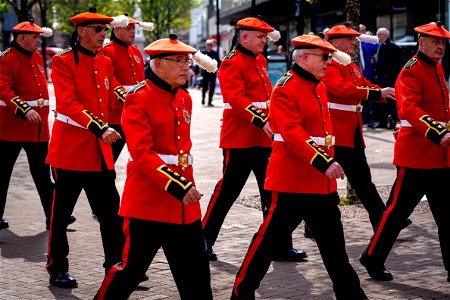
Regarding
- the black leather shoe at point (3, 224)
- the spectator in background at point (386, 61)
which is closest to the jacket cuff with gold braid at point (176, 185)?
the black leather shoe at point (3, 224)

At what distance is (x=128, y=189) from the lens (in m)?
5.47

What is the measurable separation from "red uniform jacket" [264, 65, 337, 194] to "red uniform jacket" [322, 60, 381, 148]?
166 cm

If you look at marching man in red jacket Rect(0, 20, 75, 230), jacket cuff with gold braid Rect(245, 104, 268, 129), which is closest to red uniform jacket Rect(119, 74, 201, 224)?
jacket cuff with gold braid Rect(245, 104, 268, 129)

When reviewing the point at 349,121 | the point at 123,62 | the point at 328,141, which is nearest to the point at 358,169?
the point at 349,121

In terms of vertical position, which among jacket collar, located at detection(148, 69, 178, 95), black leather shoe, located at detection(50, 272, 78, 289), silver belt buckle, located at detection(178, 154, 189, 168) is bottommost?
black leather shoe, located at detection(50, 272, 78, 289)

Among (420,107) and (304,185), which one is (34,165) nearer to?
(304,185)

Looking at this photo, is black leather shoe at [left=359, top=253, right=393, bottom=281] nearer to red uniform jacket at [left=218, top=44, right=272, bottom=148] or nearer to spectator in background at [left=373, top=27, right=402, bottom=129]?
red uniform jacket at [left=218, top=44, right=272, bottom=148]

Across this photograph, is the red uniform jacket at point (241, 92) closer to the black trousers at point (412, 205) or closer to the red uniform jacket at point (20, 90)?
the black trousers at point (412, 205)

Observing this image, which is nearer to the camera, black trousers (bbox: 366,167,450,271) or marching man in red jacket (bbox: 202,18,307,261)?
black trousers (bbox: 366,167,450,271)

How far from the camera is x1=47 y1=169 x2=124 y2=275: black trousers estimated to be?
7.05m

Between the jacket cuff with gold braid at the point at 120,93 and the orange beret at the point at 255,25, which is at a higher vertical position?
the orange beret at the point at 255,25

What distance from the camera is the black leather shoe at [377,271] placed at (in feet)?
23.1

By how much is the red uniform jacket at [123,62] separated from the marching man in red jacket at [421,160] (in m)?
3.24

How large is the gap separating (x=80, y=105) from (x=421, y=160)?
8.41 ft
